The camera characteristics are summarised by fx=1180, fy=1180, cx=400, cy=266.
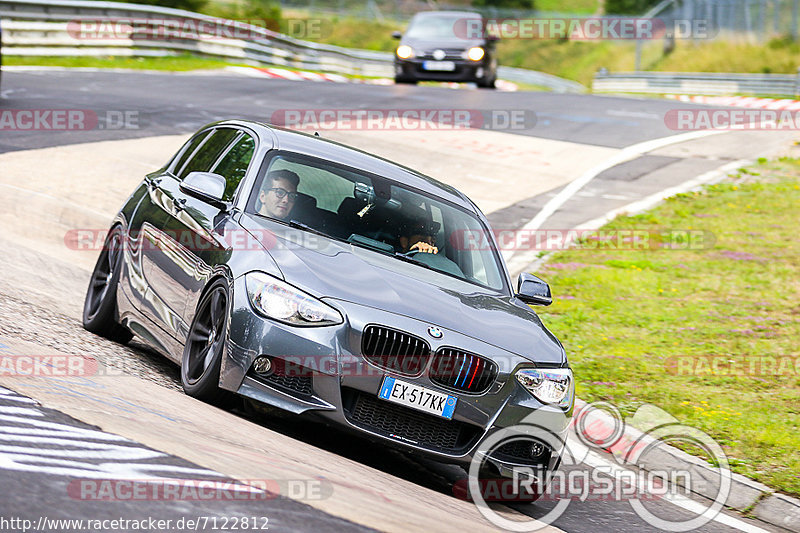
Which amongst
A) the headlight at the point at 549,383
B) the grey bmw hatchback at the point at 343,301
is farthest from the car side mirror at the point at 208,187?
the headlight at the point at 549,383

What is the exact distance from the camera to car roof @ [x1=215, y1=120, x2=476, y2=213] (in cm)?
761

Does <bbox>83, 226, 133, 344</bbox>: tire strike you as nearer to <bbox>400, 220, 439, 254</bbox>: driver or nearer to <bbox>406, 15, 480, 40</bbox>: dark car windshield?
Result: <bbox>400, 220, 439, 254</bbox>: driver

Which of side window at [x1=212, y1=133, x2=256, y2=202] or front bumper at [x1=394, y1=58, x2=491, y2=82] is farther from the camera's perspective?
front bumper at [x1=394, y1=58, x2=491, y2=82]

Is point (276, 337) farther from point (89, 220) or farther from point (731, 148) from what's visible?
point (731, 148)

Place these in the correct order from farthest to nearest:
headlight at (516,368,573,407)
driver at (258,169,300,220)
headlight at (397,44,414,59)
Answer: headlight at (397,44,414,59) < driver at (258,169,300,220) < headlight at (516,368,573,407)

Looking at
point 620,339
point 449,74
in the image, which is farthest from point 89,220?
point 449,74

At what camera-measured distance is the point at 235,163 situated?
25.2 ft

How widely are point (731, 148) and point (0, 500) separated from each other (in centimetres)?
1998

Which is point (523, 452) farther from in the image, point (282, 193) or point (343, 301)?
point (282, 193)

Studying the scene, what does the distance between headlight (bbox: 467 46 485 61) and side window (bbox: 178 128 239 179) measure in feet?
74.8

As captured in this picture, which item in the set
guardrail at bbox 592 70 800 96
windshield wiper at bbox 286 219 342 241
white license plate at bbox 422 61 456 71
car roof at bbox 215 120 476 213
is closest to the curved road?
windshield wiper at bbox 286 219 342 241

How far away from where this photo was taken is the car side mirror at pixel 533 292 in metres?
7.49

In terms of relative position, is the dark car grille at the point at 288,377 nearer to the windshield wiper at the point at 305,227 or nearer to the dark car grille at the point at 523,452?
the dark car grille at the point at 523,452

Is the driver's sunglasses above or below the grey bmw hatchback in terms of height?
above
